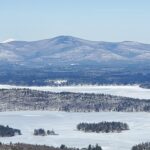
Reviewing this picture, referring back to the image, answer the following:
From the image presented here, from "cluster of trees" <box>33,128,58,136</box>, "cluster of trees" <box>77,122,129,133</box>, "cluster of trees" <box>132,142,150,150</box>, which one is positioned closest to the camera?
"cluster of trees" <box>132,142,150,150</box>

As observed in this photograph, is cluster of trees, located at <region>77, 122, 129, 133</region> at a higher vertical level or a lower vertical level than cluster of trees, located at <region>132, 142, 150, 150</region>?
higher

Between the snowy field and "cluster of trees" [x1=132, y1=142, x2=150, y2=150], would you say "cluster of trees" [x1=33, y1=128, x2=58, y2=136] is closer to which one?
the snowy field

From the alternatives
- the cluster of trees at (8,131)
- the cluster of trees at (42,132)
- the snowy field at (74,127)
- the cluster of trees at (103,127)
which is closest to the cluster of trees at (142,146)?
the snowy field at (74,127)

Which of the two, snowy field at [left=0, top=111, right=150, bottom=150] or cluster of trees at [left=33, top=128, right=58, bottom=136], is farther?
cluster of trees at [left=33, top=128, right=58, bottom=136]

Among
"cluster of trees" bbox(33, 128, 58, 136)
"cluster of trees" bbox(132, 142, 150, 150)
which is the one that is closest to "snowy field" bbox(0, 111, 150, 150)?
"cluster of trees" bbox(33, 128, 58, 136)

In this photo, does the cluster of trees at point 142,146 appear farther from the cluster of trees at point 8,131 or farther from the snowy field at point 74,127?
the cluster of trees at point 8,131
